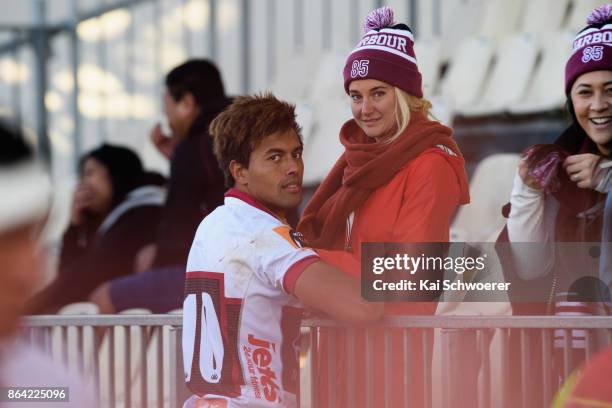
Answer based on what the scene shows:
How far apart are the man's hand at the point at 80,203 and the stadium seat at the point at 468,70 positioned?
1.41 metres

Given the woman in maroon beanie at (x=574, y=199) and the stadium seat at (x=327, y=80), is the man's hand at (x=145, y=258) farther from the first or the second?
the woman in maroon beanie at (x=574, y=199)

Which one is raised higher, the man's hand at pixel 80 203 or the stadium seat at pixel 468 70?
the stadium seat at pixel 468 70

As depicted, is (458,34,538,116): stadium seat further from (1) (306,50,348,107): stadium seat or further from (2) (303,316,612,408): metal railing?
(2) (303,316,612,408): metal railing

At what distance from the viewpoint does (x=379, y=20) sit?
2.58 m

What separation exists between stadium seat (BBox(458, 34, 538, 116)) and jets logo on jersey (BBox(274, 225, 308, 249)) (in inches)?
90.9

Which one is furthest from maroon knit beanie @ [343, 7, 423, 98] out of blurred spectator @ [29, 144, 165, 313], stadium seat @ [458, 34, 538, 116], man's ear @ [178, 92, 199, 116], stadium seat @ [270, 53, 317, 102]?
stadium seat @ [458, 34, 538, 116]

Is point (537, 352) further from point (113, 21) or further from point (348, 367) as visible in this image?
point (113, 21)

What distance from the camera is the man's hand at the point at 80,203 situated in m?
3.71

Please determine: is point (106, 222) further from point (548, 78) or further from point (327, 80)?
point (548, 78)

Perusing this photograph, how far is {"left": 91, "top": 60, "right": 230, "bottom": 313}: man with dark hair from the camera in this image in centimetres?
279

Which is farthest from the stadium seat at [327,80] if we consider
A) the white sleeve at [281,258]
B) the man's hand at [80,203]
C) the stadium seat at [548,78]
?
the white sleeve at [281,258]

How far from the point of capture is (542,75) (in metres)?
4.55

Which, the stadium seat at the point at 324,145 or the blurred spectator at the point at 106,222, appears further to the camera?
the blurred spectator at the point at 106,222

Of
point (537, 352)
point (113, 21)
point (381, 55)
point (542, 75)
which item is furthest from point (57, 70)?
point (537, 352)
